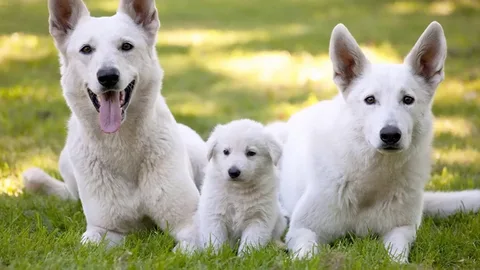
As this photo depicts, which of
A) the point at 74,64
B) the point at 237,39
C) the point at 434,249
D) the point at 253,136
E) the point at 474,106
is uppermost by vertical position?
the point at 74,64

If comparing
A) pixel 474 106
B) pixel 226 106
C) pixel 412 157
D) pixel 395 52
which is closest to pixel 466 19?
pixel 395 52

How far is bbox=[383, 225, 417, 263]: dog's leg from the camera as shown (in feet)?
16.1

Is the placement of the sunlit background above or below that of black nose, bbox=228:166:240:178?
below

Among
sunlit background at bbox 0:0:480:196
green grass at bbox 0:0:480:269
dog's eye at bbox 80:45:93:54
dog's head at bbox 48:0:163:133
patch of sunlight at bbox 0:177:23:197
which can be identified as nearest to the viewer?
green grass at bbox 0:0:480:269

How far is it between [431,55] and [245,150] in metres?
1.49

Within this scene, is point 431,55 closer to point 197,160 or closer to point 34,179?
point 197,160

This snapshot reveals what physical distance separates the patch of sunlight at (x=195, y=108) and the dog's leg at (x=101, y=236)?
15.2 feet

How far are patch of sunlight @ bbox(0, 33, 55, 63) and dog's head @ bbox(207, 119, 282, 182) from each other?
827cm

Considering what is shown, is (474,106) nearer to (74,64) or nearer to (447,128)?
(447,128)

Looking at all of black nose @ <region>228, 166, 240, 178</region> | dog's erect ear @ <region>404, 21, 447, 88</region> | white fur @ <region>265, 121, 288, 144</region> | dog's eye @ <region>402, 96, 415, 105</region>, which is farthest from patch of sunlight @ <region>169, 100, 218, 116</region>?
dog's eye @ <region>402, 96, 415, 105</region>

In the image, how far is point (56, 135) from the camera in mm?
8914

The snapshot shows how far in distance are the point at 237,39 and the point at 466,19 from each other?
6.44 metres

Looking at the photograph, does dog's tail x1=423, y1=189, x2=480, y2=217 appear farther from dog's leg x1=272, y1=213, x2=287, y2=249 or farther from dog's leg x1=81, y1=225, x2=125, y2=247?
dog's leg x1=81, y1=225, x2=125, y2=247

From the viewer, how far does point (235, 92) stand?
456 inches
